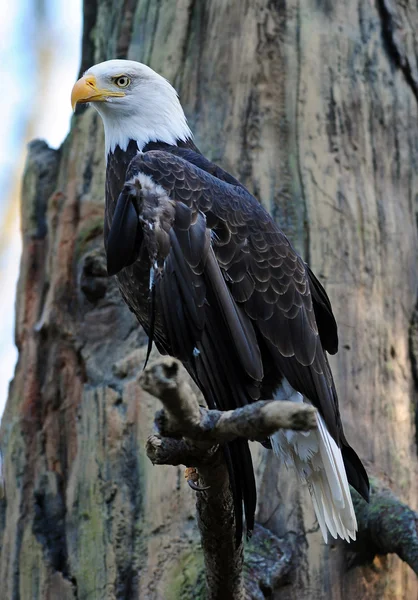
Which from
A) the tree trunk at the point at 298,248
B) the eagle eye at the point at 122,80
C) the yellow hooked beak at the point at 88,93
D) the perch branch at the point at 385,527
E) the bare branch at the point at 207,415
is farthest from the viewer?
the eagle eye at the point at 122,80

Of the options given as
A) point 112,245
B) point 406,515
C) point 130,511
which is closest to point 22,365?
point 130,511

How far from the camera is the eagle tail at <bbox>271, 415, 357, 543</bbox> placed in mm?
3699

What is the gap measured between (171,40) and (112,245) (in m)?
2.10

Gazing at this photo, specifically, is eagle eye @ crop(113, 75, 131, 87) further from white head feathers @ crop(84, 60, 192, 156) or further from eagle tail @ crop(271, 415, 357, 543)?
eagle tail @ crop(271, 415, 357, 543)

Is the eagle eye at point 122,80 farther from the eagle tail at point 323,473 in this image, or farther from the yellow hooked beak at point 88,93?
the eagle tail at point 323,473

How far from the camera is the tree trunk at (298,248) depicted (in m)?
4.23

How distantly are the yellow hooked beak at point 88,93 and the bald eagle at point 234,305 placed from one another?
0.67 meters

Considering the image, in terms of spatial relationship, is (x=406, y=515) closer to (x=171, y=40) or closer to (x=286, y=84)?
(x=286, y=84)

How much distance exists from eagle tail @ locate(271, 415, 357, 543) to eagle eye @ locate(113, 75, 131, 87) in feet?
6.71

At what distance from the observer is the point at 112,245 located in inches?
150

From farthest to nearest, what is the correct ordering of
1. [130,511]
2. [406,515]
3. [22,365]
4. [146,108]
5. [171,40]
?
[171,40]
[22,365]
[146,108]
[130,511]
[406,515]

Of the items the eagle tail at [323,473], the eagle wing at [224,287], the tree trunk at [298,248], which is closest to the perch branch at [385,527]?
the tree trunk at [298,248]

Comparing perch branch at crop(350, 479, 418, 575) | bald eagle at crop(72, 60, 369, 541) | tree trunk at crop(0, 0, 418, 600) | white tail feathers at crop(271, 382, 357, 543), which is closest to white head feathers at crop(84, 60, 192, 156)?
tree trunk at crop(0, 0, 418, 600)

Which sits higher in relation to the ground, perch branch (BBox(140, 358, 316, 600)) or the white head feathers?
the white head feathers
